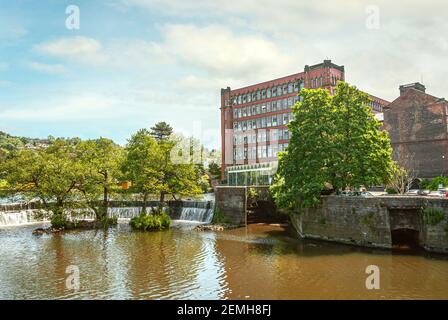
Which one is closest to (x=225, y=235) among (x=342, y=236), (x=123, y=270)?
(x=342, y=236)

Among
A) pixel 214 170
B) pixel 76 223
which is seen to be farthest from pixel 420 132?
pixel 214 170

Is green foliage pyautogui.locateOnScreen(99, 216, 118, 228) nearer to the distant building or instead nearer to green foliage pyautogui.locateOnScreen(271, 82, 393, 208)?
green foliage pyautogui.locateOnScreen(271, 82, 393, 208)

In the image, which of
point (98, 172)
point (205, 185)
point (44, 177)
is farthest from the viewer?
point (205, 185)

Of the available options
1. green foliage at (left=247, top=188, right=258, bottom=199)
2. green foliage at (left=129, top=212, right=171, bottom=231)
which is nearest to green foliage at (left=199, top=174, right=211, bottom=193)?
green foliage at (left=247, top=188, right=258, bottom=199)

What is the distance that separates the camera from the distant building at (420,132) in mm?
50781

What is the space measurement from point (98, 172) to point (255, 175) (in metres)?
22.7

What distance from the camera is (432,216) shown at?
23562mm

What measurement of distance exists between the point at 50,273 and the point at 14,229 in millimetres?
20962

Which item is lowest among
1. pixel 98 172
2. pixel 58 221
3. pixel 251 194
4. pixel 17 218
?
pixel 17 218

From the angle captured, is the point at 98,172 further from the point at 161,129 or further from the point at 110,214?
the point at 161,129

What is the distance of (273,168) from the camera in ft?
161

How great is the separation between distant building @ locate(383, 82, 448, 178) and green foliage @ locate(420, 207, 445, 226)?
1220 inches
